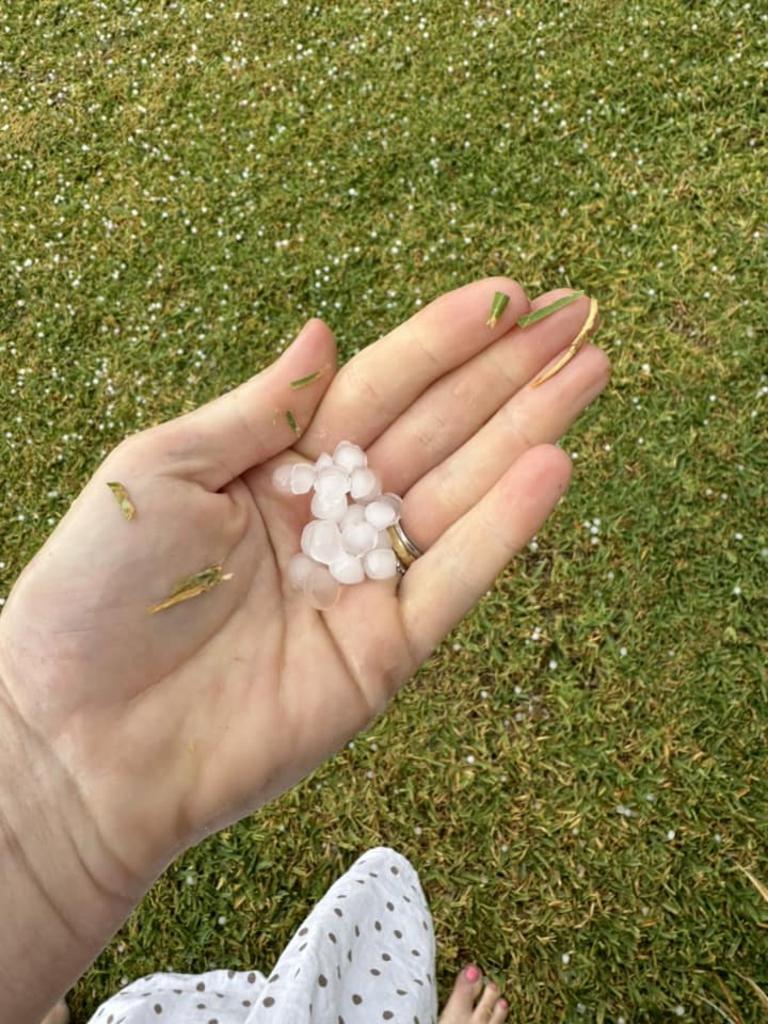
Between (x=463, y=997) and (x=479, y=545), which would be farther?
(x=463, y=997)

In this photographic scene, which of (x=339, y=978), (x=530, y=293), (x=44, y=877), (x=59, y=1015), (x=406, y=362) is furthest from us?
(x=530, y=293)

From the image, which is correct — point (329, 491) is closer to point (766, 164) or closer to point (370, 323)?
point (370, 323)

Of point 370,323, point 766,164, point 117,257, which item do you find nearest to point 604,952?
point 370,323

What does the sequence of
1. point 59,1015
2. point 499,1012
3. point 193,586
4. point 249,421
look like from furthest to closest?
point 59,1015
point 499,1012
point 249,421
point 193,586

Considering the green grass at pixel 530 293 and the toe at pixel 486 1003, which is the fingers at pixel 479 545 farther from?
the toe at pixel 486 1003

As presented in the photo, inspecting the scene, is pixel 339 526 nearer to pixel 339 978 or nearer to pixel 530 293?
pixel 339 978

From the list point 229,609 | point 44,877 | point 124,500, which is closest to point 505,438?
point 229,609

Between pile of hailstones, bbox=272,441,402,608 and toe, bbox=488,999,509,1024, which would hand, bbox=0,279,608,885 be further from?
toe, bbox=488,999,509,1024
